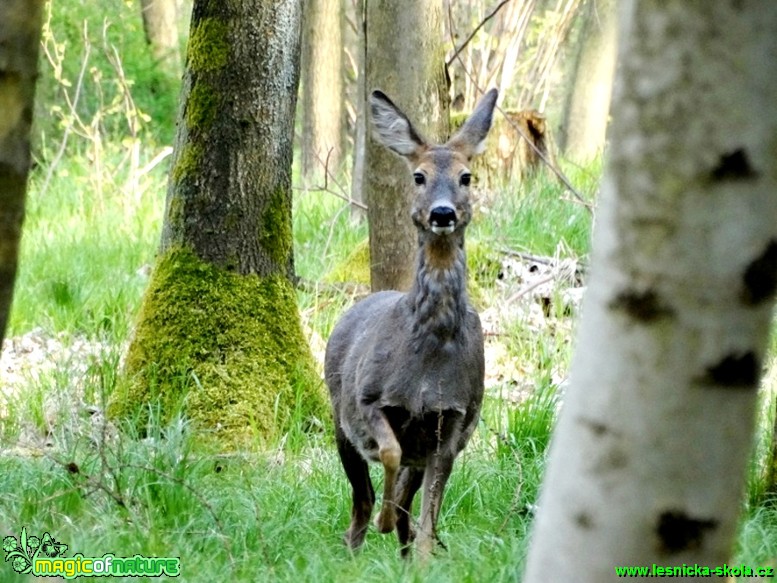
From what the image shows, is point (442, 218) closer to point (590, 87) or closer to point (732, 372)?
point (732, 372)

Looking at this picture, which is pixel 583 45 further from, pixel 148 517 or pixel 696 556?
pixel 696 556

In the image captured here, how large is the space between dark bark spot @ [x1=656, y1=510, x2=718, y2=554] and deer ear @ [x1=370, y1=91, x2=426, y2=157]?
380cm

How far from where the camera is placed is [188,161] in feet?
21.3

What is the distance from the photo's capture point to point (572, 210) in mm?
9820

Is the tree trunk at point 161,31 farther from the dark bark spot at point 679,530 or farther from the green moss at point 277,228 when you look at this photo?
the dark bark spot at point 679,530

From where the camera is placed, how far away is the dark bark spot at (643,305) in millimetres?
2182

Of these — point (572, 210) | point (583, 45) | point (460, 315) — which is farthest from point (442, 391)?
point (583, 45)

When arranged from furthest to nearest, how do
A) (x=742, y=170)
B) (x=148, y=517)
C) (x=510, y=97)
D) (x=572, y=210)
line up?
(x=510, y=97) → (x=572, y=210) → (x=148, y=517) → (x=742, y=170)

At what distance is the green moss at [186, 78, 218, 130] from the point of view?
6.43 meters

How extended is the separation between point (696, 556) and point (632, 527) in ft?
0.43

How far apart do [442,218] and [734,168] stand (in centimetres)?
325

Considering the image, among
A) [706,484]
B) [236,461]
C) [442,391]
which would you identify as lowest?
[236,461]

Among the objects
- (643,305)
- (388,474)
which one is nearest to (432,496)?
(388,474)

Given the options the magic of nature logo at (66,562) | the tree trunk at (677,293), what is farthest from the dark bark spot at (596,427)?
the magic of nature logo at (66,562)
